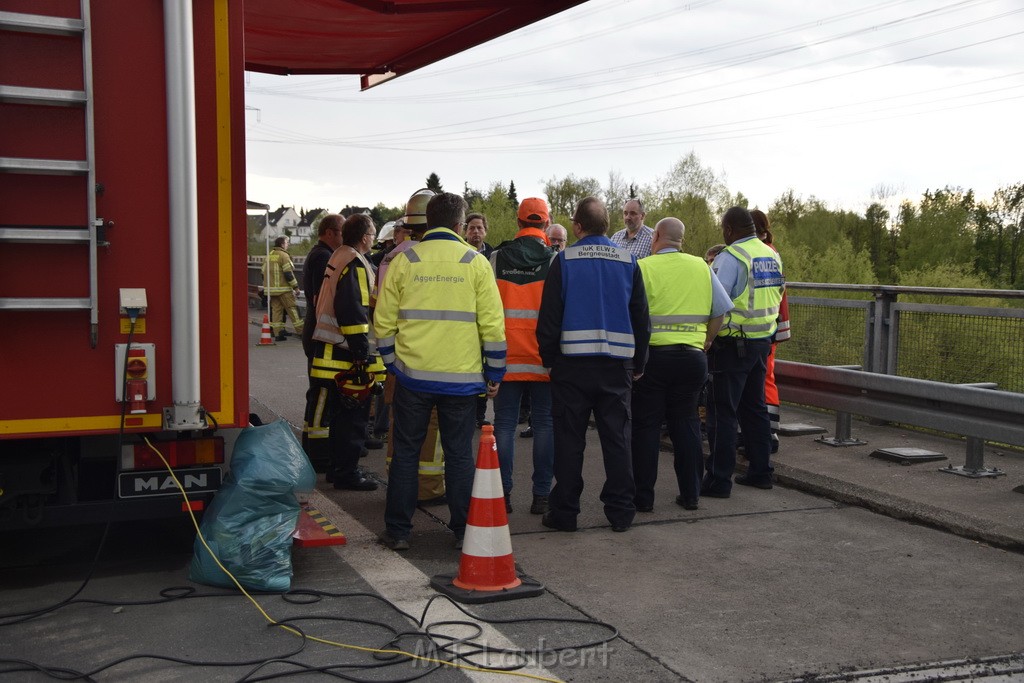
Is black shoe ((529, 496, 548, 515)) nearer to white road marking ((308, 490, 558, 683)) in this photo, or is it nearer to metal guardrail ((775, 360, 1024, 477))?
white road marking ((308, 490, 558, 683))

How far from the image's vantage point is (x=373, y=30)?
7715 mm

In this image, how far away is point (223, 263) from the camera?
5.17 meters

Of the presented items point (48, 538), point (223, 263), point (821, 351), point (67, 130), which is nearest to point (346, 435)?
point (48, 538)

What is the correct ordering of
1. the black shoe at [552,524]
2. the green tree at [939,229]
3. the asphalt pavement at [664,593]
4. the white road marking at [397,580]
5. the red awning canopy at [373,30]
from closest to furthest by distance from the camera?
the asphalt pavement at [664,593] → the white road marking at [397,580] → the black shoe at [552,524] → the red awning canopy at [373,30] → the green tree at [939,229]

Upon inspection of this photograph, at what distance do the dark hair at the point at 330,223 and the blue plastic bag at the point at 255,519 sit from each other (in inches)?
131

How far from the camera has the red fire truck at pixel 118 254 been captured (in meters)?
4.68

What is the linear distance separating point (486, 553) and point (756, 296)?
3481mm

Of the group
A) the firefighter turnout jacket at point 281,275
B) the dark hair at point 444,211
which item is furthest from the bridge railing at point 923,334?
the firefighter turnout jacket at point 281,275

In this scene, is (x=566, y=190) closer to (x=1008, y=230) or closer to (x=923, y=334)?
(x=1008, y=230)

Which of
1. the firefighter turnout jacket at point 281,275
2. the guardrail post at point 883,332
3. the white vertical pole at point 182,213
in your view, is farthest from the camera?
the firefighter turnout jacket at point 281,275

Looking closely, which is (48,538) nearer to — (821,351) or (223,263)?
(223,263)

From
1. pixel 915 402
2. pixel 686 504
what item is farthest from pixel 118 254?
pixel 915 402

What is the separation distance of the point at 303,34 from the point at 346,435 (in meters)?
3.09

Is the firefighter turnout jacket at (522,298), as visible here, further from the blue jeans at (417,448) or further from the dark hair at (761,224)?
the dark hair at (761,224)
